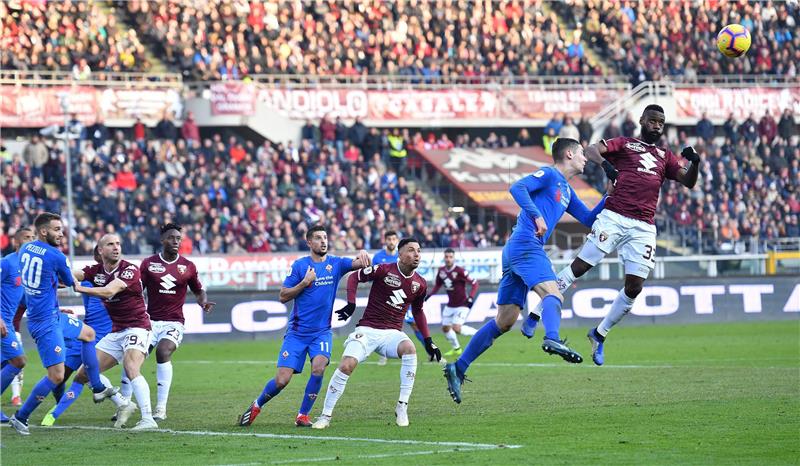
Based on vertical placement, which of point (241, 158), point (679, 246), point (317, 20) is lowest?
point (679, 246)

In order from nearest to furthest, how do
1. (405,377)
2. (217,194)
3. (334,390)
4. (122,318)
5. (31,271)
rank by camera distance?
(405,377) → (334,390) → (31,271) → (122,318) → (217,194)

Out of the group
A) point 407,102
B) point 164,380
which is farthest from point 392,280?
point 407,102

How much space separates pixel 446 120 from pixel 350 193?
27.1 feet

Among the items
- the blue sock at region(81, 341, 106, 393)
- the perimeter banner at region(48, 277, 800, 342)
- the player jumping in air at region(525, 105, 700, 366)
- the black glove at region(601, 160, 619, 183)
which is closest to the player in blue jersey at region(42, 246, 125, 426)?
the blue sock at region(81, 341, 106, 393)

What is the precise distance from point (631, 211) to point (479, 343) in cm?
218

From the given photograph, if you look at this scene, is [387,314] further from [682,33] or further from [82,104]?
[682,33]

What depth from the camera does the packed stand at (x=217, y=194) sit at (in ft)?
117

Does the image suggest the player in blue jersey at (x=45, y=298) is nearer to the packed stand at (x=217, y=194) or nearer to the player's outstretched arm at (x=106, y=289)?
the player's outstretched arm at (x=106, y=289)

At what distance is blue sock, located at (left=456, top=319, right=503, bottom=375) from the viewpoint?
572 inches

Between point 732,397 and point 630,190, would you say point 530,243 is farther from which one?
point 732,397

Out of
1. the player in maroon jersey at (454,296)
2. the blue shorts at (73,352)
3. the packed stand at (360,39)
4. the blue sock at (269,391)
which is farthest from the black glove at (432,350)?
the packed stand at (360,39)

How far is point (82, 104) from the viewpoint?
41344 millimetres

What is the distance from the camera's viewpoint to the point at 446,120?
4747 cm

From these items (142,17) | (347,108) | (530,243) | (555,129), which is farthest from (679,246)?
(530,243)
